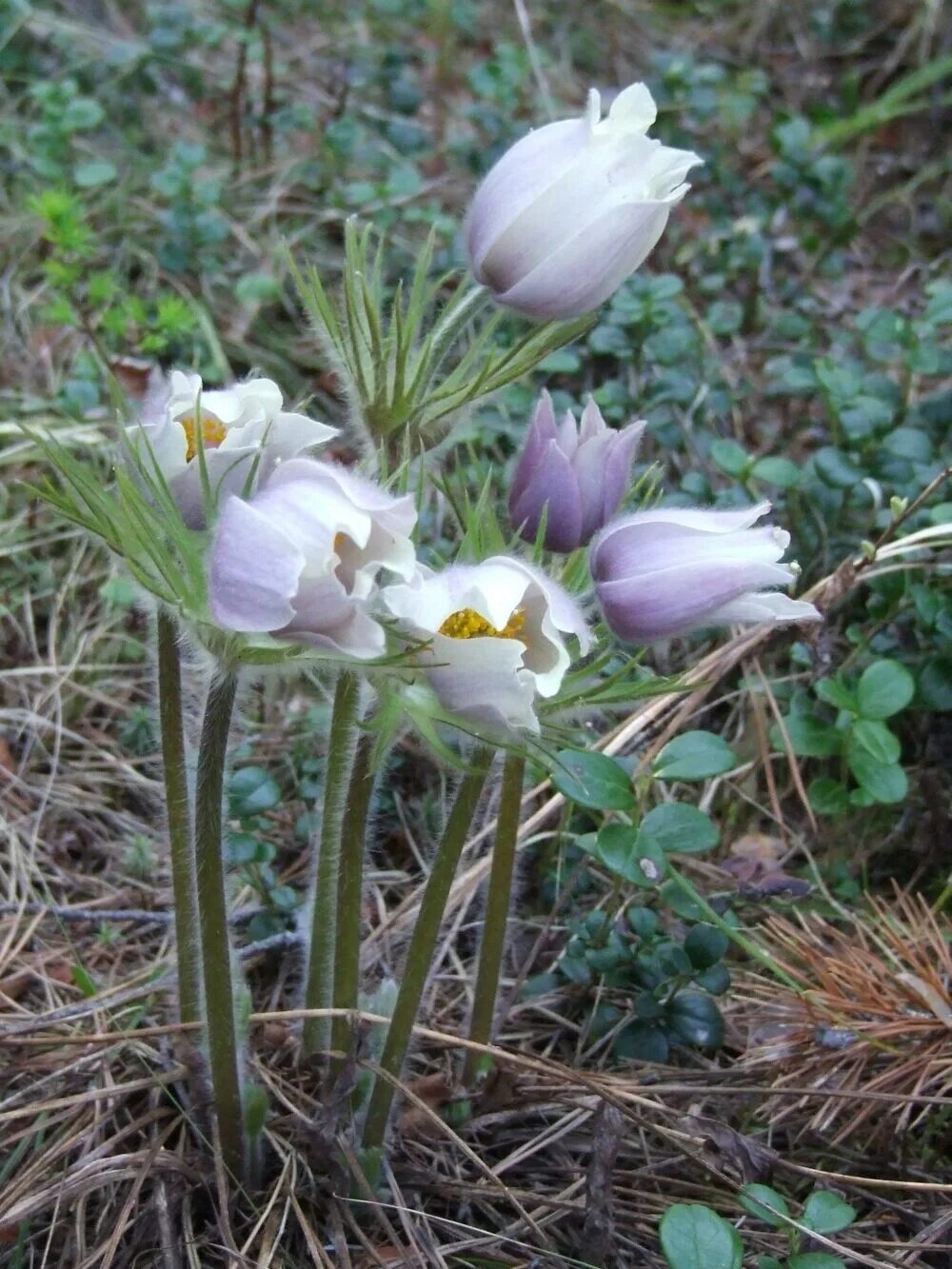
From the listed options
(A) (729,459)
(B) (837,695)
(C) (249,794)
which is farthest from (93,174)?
(B) (837,695)

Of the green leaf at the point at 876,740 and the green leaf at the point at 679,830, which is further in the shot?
the green leaf at the point at 876,740

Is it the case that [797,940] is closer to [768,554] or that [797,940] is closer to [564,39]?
[768,554]

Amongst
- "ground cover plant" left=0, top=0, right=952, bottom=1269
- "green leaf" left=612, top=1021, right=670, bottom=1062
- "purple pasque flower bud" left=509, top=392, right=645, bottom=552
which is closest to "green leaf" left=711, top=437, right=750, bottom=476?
"ground cover plant" left=0, top=0, right=952, bottom=1269

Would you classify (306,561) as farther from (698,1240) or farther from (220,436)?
(698,1240)

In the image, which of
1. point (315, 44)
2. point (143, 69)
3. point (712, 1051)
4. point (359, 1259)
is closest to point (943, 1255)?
point (712, 1051)

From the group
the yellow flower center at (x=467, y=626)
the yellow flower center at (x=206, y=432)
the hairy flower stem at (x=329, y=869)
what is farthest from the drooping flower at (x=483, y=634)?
the yellow flower center at (x=206, y=432)

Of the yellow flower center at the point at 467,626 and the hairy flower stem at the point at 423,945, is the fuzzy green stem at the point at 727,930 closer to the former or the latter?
the hairy flower stem at the point at 423,945

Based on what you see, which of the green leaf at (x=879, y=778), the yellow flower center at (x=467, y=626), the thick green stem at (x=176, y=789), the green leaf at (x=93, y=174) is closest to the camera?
the yellow flower center at (x=467, y=626)
